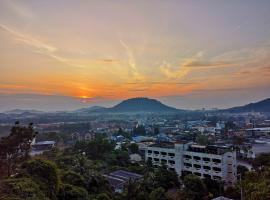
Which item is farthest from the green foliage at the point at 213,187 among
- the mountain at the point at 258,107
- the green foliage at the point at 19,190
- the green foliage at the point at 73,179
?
the mountain at the point at 258,107

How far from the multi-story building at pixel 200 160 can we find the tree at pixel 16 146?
13.5m

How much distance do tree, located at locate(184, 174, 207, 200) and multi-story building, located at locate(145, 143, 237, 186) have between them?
595 cm

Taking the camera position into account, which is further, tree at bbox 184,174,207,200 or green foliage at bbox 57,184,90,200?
tree at bbox 184,174,207,200

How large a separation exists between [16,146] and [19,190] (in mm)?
7792

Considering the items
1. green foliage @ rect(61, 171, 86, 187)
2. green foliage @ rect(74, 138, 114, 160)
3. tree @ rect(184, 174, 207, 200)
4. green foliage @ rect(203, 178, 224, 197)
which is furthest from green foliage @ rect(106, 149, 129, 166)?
green foliage @ rect(61, 171, 86, 187)

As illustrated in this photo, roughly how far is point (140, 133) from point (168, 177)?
47772 millimetres

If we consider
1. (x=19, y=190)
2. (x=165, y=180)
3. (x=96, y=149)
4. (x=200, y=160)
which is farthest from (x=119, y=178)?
(x=19, y=190)

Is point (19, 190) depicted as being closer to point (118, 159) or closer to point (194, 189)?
point (194, 189)

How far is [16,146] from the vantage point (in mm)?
16594

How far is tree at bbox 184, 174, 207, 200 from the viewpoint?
16.8 m

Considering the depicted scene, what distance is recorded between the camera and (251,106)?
185m

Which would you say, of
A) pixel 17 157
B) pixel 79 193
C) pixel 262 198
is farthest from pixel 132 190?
pixel 262 198

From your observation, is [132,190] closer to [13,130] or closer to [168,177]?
[168,177]

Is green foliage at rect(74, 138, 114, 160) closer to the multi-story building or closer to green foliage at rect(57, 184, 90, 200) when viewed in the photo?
the multi-story building
